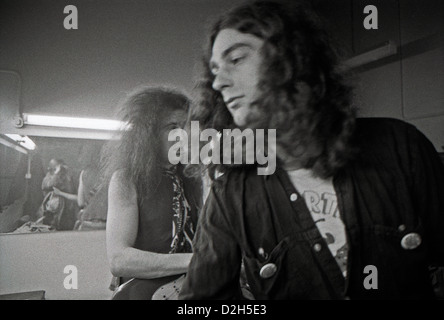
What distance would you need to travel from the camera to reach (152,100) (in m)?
1.04

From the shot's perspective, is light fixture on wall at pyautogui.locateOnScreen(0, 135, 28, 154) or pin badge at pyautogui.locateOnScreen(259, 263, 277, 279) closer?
pin badge at pyautogui.locateOnScreen(259, 263, 277, 279)

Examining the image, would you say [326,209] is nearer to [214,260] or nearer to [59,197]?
[214,260]

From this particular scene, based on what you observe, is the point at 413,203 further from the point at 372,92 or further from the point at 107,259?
the point at 107,259

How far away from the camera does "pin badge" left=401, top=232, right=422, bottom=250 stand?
0.89 metres

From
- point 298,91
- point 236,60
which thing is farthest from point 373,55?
point 236,60

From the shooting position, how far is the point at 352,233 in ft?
2.94

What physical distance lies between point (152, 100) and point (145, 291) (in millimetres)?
550

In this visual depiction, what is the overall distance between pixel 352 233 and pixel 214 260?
36 cm

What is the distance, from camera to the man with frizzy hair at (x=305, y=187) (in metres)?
0.90

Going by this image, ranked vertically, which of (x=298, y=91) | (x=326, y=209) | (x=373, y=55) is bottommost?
(x=326, y=209)

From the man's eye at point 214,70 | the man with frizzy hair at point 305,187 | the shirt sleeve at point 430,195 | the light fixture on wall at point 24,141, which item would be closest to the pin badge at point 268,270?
the man with frizzy hair at point 305,187

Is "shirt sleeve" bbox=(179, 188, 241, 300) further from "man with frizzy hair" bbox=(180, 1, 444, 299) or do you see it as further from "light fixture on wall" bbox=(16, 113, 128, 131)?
"light fixture on wall" bbox=(16, 113, 128, 131)

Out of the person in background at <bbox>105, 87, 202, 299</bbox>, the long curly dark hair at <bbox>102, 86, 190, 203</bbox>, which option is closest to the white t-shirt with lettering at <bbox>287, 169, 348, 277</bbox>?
the person in background at <bbox>105, 87, 202, 299</bbox>

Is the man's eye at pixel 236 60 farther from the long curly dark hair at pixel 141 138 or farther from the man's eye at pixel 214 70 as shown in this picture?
the long curly dark hair at pixel 141 138
